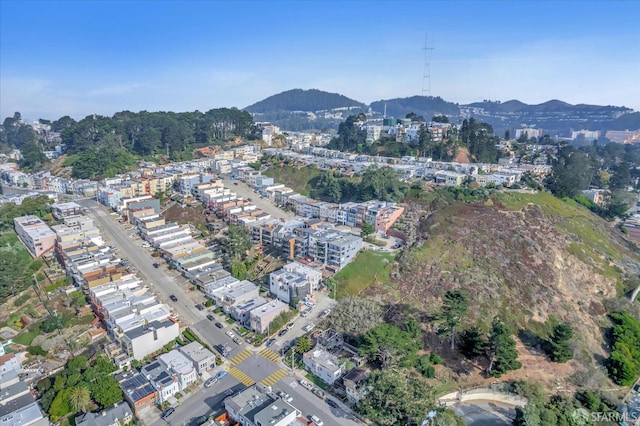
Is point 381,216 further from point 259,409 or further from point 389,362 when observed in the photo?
point 259,409

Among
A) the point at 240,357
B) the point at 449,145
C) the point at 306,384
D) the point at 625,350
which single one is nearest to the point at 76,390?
the point at 240,357

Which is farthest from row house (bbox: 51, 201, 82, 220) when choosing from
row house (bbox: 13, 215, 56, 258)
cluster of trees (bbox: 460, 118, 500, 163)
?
cluster of trees (bbox: 460, 118, 500, 163)

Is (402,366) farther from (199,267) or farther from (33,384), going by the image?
(33,384)

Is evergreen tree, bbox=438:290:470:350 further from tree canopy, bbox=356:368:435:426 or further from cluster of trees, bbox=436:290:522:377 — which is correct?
tree canopy, bbox=356:368:435:426

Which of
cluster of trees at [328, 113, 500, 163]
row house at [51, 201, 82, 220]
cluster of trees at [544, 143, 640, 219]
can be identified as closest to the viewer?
row house at [51, 201, 82, 220]

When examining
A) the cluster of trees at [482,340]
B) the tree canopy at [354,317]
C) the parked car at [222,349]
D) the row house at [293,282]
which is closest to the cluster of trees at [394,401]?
the tree canopy at [354,317]

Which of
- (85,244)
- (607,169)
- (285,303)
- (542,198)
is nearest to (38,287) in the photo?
(85,244)
